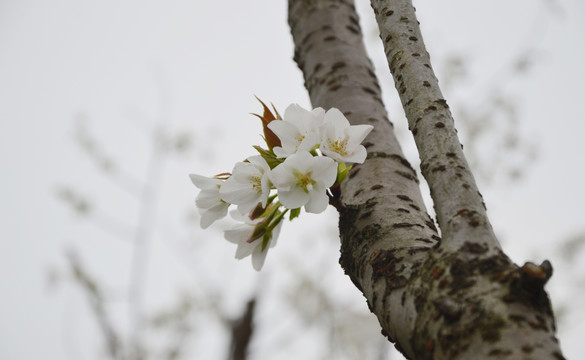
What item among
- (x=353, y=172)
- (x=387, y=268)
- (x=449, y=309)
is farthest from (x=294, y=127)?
(x=449, y=309)

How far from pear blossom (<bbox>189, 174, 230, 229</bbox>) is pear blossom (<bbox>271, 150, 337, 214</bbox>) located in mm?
224

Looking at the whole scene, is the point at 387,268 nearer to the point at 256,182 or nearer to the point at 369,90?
the point at 256,182

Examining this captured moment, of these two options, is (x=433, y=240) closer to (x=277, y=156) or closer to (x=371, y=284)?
(x=371, y=284)

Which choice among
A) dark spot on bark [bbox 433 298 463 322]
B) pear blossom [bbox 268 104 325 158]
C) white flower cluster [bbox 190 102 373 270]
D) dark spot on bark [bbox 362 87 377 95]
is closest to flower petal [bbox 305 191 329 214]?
white flower cluster [bbox 190 102 373 270]

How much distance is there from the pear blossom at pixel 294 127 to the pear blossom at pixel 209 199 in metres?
0.20

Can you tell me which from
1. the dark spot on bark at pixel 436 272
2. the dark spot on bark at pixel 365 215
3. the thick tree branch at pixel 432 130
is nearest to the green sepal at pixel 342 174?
the dark spot on bark at pixel 365 215

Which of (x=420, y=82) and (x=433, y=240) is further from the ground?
(x=420, y=82)

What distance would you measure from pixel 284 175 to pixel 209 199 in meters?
0.26

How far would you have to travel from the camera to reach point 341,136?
95 cm

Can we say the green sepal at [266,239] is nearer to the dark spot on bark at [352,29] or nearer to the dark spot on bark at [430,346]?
the dark spot on bark at [430,346]

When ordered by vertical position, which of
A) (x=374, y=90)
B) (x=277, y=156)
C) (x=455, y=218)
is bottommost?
(x=455, y=218)

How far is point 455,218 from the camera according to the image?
0.66 meters

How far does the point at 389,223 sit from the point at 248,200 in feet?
0.99

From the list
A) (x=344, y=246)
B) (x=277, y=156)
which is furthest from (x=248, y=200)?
(x=344, y=246)
